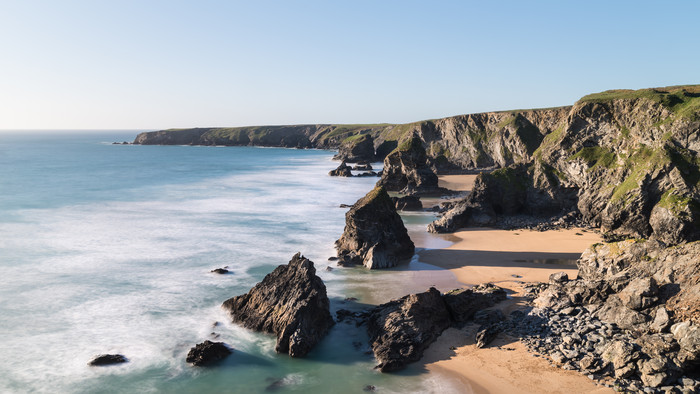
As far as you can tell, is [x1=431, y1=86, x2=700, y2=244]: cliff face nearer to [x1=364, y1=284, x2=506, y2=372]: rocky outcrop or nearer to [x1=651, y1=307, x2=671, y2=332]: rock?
[x1=651, y1=307, x2=671, y2=332]: rock

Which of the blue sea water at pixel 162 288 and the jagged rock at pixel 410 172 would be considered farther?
the jagged rock at pixel 410 172

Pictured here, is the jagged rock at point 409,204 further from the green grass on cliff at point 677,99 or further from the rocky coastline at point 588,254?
the green grass on cliff at point 677,99

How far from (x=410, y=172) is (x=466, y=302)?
1981 inches

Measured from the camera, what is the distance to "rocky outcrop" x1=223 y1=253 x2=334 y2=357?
22.5m

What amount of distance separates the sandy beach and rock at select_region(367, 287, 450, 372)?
2.25 ft

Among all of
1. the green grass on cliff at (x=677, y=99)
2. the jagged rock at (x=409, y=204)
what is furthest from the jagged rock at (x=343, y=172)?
the green grass on cliff at (x=677, y=99)

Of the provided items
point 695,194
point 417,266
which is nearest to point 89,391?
point 417,266

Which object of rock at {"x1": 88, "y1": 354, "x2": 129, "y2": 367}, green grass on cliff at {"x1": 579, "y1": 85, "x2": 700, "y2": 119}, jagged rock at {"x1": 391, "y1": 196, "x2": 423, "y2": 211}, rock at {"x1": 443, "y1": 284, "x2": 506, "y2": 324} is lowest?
rock at {"x1": 88, "y1": 354, "x2": 129, "y2": 367}

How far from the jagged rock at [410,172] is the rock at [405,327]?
4851 centimetres

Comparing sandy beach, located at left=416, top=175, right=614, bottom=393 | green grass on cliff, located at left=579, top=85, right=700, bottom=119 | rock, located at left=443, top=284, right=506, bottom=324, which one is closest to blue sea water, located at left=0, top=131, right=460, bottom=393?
sandy beach, located at left=416, top=175, right=614, bottom=393

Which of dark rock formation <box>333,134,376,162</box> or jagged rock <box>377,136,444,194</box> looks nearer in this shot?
jagged rock <box>377,136,444,194</box>

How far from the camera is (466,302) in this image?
24.9 m

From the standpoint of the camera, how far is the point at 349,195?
73.1 m

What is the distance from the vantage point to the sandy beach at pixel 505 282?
1897 centimetres
